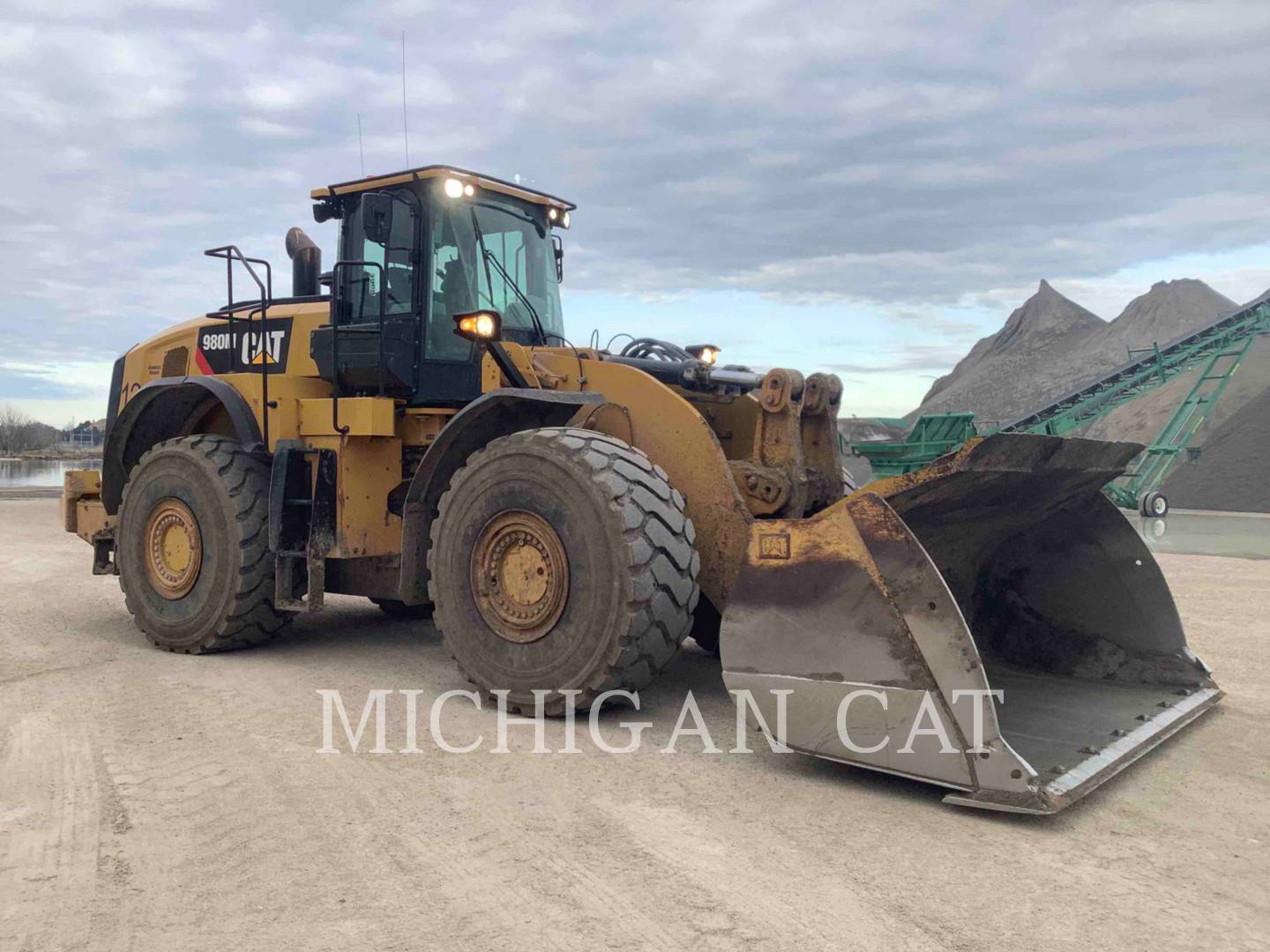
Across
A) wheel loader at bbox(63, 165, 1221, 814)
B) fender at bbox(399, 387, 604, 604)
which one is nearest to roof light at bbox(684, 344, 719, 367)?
wheel loader at bbox(63, 165, 1221, 814)

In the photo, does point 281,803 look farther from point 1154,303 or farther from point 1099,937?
point 1154,303

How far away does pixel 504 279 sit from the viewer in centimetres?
649

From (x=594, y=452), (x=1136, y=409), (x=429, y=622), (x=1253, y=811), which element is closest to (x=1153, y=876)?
(x=1253, y=811)

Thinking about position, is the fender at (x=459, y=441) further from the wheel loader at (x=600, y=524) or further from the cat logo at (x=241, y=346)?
the cat logo at (x=241, y=346)

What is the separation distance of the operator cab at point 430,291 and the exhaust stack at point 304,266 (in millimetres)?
1575

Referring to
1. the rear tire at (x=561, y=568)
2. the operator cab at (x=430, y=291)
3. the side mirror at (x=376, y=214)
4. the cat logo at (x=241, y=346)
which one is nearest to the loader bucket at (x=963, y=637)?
the rear tire at (x=561, y=568)

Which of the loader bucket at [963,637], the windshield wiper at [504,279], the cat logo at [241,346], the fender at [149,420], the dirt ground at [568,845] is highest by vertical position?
the windshield wiper at [504,279]

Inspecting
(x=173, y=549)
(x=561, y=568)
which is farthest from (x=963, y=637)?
(x=173, y=549)

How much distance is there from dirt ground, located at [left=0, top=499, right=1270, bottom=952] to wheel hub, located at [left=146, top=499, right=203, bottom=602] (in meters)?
1.51

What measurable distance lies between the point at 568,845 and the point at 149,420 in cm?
533

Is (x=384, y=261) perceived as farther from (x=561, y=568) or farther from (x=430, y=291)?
(x=561, y=568)

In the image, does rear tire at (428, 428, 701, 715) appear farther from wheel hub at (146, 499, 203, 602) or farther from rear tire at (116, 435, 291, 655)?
wheel hub at (146, 499, 203, 602)

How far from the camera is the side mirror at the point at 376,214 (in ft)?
19.0

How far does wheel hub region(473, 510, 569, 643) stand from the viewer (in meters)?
4.81
